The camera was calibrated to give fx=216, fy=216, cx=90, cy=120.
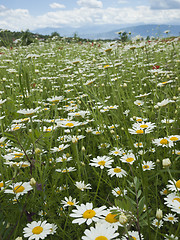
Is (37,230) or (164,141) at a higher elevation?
(164,141)

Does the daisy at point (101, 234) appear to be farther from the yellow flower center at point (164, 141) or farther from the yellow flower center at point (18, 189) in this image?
the yellow flower center at point (164, 141)

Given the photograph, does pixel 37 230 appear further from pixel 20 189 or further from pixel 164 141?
pixel 164 141

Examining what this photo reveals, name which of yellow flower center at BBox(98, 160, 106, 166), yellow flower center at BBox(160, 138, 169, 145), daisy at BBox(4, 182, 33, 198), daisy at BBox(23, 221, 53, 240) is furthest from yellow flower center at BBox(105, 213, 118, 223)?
yellow flower center at BBox(160, 138, 169, 145)

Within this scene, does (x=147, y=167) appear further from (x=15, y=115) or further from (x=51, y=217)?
(x=15, y=115)

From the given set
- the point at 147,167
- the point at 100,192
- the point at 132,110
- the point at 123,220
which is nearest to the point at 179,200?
the point at 123,220

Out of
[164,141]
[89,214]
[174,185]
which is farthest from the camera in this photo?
[164,141]

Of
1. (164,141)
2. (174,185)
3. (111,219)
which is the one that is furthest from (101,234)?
(164,141)

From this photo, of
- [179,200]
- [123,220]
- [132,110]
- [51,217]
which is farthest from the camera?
[132,110]

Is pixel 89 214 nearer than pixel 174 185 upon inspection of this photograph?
Yes

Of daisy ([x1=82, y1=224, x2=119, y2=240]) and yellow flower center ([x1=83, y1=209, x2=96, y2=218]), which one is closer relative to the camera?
daisy ([x1=82, y1=224, x2=119, y2=240])

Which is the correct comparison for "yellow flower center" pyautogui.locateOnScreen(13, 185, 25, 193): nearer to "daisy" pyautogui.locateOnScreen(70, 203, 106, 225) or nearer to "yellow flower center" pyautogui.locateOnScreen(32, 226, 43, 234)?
"yellow flower center" pyautogui.locateOnScreen(32, 226, 43, 234)

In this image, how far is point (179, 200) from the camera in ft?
2.81

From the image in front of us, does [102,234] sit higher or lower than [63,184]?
higher

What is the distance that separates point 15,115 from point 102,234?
829mm
